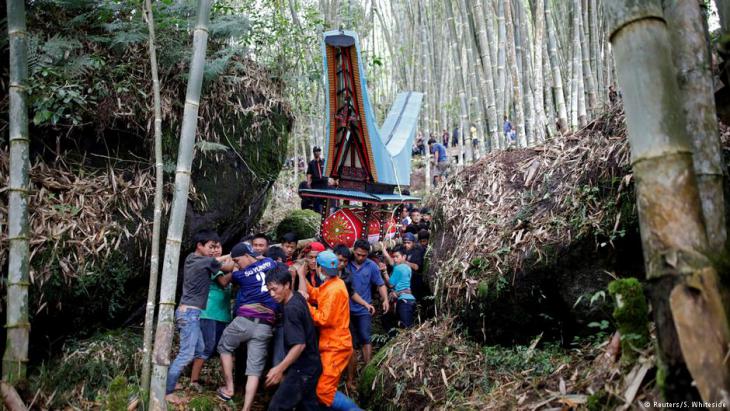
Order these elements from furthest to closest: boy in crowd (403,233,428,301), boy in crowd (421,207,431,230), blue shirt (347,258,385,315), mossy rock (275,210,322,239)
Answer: mossy rock (275,210,322,239) → boy in crowd (421,207,431,230) → boy in crowd (403,233,428,301) → blue shirt (347,258,385,315)

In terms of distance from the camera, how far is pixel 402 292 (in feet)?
18.9

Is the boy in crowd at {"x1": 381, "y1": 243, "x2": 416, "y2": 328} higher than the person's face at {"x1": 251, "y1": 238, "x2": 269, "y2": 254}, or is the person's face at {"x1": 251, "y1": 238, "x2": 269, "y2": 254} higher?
the person's face at {"x1": 251, "y1": 238, "x2": 269, "y2": 254}

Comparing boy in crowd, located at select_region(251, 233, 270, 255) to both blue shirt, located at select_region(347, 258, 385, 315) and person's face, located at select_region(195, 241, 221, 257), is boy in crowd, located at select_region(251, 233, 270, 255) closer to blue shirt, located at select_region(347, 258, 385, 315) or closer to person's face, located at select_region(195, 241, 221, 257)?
person's face, located at select_region(195, 241, 221, 257)

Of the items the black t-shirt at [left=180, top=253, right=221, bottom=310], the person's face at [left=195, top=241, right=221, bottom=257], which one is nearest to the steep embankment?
the black t-shirt at [left=180, top=253, right=221, bottom=310]

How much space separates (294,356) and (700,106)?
2.96 metres

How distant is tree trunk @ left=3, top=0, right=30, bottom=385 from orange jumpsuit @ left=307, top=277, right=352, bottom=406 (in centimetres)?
209

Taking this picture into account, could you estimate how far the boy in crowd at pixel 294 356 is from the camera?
3994mm

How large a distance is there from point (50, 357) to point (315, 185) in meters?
3.63

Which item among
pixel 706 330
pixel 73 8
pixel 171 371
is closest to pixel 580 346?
pixel 706 330

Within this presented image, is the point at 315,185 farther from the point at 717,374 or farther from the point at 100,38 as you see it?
the point at 717,374

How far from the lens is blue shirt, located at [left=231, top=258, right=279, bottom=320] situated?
471cm

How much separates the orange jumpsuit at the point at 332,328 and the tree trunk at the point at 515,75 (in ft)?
10.3

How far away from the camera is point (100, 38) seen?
5375 millimetres

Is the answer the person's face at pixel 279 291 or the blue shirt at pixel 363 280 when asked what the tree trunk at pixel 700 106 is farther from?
the blue shirt at pixel 363 280
